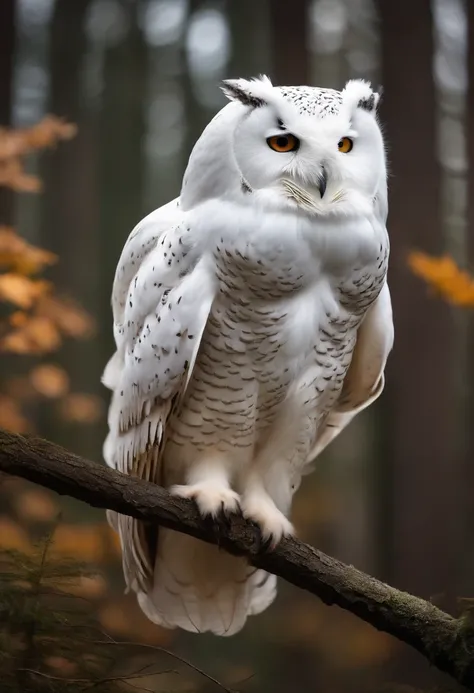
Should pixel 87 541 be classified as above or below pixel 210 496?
below

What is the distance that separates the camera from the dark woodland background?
90.4 inches

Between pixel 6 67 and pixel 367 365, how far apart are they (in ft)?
5.59

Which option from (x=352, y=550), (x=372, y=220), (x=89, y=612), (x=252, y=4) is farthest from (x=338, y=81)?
(x=89, y=612)

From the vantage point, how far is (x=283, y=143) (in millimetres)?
1108

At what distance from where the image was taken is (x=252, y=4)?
94.1 inches

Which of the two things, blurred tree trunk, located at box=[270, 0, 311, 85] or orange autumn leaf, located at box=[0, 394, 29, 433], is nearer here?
orange autumn leaf, located at box=[0, 394, 29, 433]

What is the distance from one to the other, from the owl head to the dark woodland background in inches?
43.8

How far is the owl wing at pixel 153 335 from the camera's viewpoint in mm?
1138

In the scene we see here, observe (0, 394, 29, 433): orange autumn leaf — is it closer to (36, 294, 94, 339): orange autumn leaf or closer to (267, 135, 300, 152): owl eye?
(36, 294, 94, 339): orange autumn leaf

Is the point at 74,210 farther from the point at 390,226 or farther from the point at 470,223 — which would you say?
the point at 470,223

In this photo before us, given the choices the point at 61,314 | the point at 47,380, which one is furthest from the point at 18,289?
the point at 47,380

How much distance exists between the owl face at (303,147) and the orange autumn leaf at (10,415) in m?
1.27

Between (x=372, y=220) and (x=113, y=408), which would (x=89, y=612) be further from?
(x=372, y=220)

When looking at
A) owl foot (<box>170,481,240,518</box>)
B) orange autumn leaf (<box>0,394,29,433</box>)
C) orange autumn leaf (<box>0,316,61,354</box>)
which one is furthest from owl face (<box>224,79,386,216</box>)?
orange autumn leaf (<box>0,394,29,433</box>)
